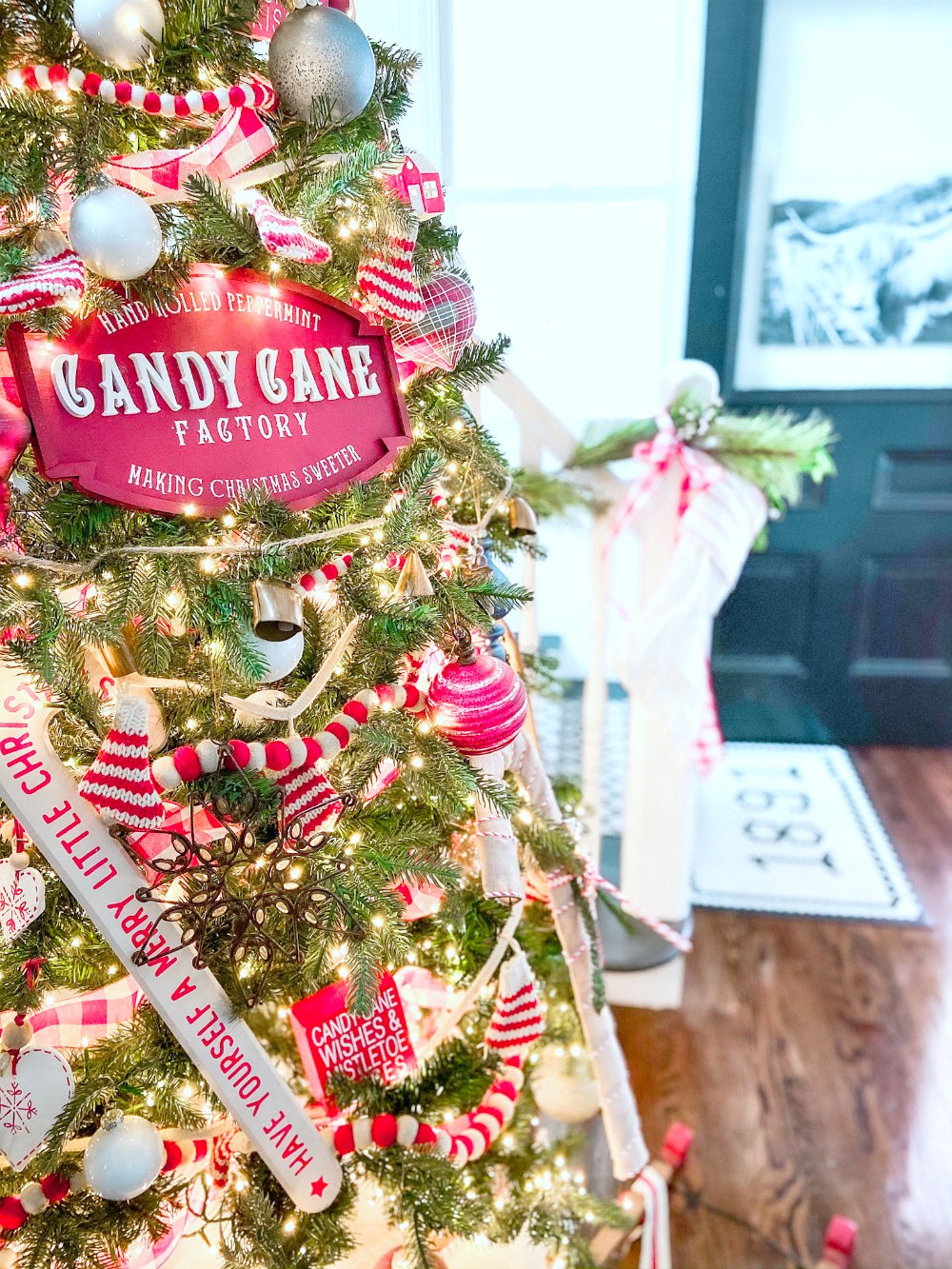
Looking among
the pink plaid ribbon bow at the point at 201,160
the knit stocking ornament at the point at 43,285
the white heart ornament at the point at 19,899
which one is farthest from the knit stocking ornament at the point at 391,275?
the white heart ornament at the point at 19,899

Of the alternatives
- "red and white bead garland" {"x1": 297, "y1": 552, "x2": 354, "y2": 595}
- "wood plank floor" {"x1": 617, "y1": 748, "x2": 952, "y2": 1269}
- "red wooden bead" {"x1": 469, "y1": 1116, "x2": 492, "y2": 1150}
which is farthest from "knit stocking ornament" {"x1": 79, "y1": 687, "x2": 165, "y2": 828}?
"wood plank floor" {"x1": 617, "y1": 748, "x2": 952, "y2": 1269}

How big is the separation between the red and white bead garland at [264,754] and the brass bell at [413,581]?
0.09 m

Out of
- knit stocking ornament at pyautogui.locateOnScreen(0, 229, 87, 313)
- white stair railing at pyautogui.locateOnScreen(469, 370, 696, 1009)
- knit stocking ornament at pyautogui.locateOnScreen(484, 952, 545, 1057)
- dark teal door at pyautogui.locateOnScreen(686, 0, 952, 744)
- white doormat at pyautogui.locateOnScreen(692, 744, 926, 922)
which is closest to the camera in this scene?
knit stocking ornament at pyautogui.locateOnScreen(0, 229, 87, 313)

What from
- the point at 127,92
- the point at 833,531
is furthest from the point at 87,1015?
the point at 833,531

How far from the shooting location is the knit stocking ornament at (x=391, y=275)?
0.67m

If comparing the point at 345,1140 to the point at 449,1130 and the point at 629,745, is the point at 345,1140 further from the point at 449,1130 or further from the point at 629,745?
the point at 629,745

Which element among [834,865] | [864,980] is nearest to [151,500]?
[864,980]

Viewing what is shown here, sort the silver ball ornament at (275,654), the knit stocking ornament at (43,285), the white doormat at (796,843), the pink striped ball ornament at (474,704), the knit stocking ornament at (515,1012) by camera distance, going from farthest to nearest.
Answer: the white doormat at (796,843) → the knit stocking ornament at (515,1012) → the pink striped ball ornament at (474,704) → the silver ball ornament at (275,654) → the knit stocking ornament at (43,285)

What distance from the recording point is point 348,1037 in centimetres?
78

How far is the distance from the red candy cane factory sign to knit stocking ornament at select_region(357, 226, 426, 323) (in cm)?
2

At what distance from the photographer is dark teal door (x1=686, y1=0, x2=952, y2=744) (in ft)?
7.53

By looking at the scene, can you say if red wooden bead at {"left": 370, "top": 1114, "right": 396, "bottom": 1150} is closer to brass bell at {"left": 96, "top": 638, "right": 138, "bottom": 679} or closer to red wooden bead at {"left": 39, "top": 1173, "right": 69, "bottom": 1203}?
red wooden bead at {"left": 39, "top": 1173, "right": 69, "bottom": 1203}

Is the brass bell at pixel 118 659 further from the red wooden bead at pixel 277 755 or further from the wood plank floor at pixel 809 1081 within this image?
the wood plank floor at pixel 809 1081

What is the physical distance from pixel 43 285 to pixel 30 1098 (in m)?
0.54
